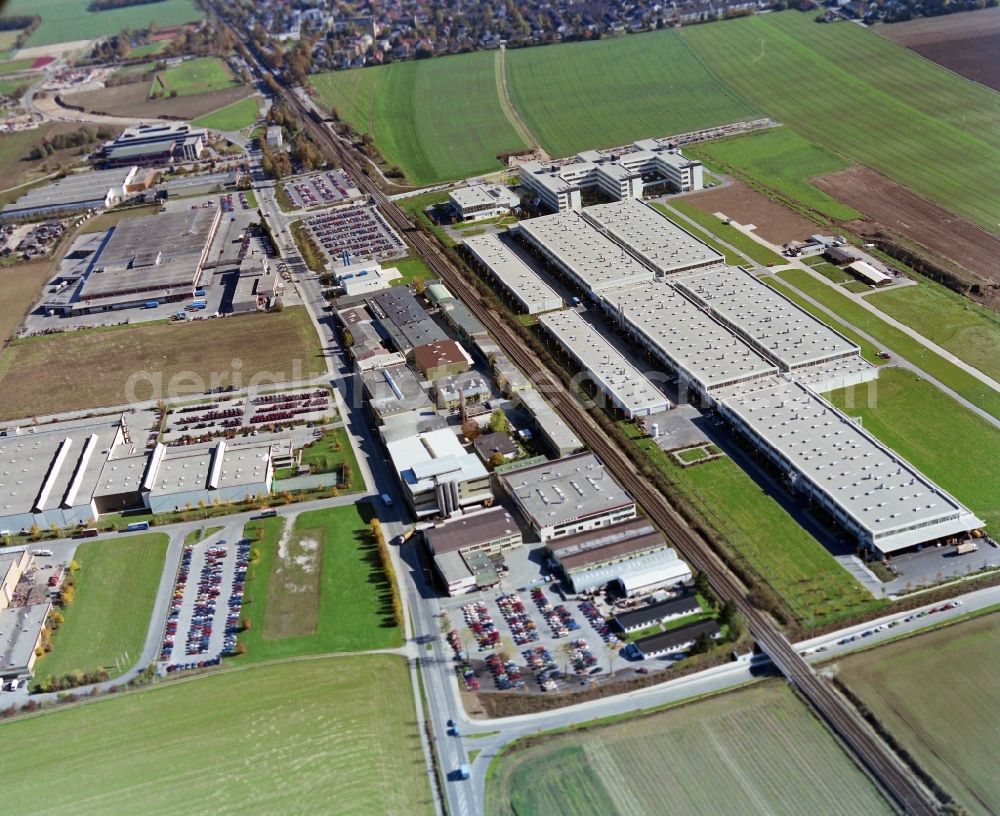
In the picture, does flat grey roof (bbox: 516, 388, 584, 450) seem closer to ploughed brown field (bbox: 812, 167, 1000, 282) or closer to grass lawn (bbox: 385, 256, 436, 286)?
grass lawn (bbox: 385, 256, 436, 286)

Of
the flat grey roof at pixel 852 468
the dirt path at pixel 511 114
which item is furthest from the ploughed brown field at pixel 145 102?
the flat grey roof at pixel 852 468

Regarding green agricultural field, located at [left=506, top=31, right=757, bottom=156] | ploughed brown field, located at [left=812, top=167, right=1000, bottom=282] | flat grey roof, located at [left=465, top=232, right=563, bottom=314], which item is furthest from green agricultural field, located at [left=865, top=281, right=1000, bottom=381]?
green agricultural field, located at [left=506, top=31, right=757, bottom=156]

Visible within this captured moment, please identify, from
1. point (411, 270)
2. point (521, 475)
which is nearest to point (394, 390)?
point (521, 475)

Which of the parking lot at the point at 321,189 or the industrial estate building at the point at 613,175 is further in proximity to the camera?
the parking lot at the point at 321,189

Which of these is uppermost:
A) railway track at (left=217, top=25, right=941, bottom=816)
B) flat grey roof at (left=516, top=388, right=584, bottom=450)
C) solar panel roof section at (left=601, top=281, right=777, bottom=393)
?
solar panel roof section at (left=601, top=281, right=777, bottom=393)

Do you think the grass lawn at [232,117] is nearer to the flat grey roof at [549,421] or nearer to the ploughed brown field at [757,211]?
the ploughed brown field at [757,211]
